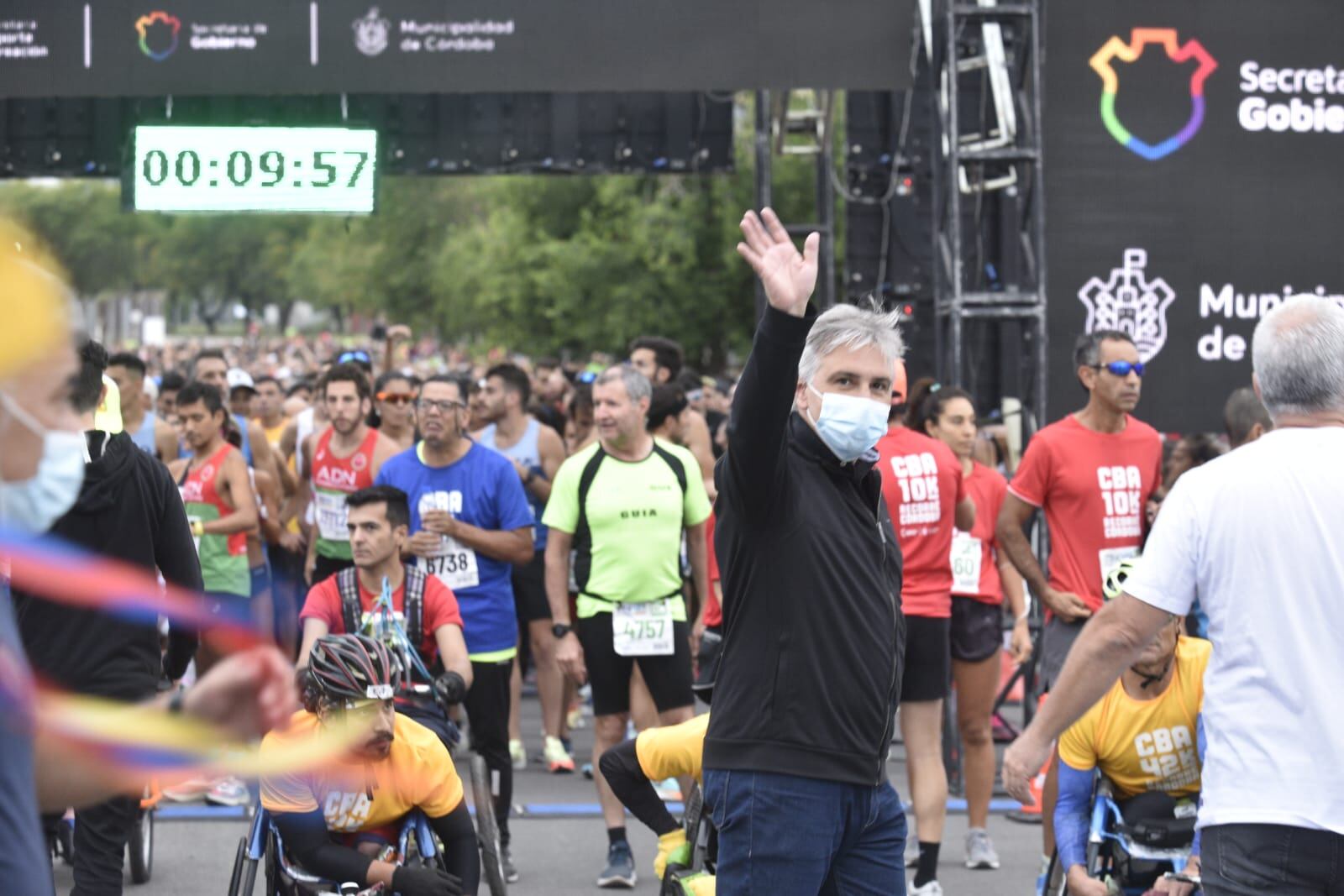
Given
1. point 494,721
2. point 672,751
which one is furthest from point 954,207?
point 672,751

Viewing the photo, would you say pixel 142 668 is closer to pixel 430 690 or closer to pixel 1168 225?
pixel 430 690

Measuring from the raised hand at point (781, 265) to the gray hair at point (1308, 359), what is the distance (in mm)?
965

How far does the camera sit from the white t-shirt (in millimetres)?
3496

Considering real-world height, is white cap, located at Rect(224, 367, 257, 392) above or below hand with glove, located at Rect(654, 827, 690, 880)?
above

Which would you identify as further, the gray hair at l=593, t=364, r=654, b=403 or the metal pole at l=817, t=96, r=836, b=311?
the metal pole at l=817, t=96, r=836, b=311

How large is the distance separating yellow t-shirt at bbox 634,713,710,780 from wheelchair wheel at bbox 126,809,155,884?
2762 mm

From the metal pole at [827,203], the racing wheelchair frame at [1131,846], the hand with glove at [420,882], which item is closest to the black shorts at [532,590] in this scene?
the hand with glove at [420,882]

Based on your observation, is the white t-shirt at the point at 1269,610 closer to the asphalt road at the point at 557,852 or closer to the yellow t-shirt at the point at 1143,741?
the yellow t-shirt at the point at 1143,741

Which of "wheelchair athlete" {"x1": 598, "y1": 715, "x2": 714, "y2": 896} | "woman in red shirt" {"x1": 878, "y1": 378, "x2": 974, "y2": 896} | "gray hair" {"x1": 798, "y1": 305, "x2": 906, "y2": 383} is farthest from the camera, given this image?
"woman in red shirt" {"x1": 878, "y1": 378, "x2": 974, "y2": 896}

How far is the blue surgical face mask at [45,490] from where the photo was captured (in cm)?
214

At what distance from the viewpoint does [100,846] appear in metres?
5.32

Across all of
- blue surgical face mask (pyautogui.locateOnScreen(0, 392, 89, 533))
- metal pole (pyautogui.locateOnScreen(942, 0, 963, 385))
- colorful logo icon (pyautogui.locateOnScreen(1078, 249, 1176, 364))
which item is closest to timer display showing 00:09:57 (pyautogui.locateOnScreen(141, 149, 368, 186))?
metal pole (pyautogui.locateOnScreen(942, 0, 963, 385))

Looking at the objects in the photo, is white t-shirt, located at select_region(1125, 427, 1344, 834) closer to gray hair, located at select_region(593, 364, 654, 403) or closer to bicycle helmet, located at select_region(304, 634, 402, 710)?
bicycle helmet, located at select_region(304, 634, 402, 710)

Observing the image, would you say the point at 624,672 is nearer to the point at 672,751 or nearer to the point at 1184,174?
the point at 672,751
